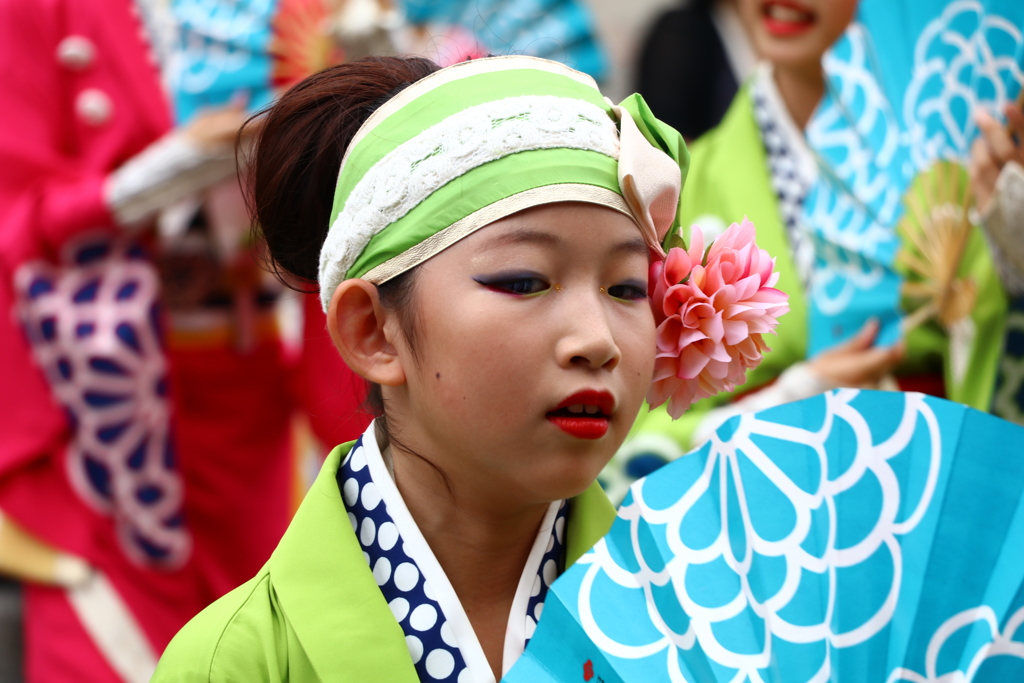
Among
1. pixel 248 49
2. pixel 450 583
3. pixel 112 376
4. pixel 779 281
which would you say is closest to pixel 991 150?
pixel 779 281

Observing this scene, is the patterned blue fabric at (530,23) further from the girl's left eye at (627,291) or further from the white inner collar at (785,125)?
the girl's left eye at (627,291)

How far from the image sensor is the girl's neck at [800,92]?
2672mm

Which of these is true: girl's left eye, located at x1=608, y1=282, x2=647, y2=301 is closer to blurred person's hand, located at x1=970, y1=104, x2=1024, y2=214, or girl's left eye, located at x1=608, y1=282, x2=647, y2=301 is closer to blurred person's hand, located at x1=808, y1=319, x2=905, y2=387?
blurred person's hand, located at x1=970, y1=104, x2=1024, y2=214

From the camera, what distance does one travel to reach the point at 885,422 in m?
1.13

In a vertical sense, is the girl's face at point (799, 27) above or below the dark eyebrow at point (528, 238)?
above

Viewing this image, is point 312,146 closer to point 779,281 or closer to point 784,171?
point 779,281

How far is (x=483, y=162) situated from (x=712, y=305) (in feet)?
0.98

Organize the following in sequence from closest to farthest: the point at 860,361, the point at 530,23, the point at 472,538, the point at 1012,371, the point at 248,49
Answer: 1. the point at 472,538
2. the point at 1012,371
3. the point at 860,361
4. the point at 248,49
5. the point at 530,23

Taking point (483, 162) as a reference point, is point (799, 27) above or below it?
above

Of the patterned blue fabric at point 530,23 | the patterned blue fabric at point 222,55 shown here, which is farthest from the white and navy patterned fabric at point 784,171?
the patterned blue fabric at point 222,55

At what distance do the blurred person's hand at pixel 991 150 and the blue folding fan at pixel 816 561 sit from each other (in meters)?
1.03

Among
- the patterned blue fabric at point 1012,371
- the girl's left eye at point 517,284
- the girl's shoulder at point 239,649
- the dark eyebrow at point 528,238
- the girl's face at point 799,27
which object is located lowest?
the patterned blue fabric at point 1012,371

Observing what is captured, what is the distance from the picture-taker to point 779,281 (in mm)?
2439

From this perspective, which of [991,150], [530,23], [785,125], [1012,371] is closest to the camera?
[991,150]
